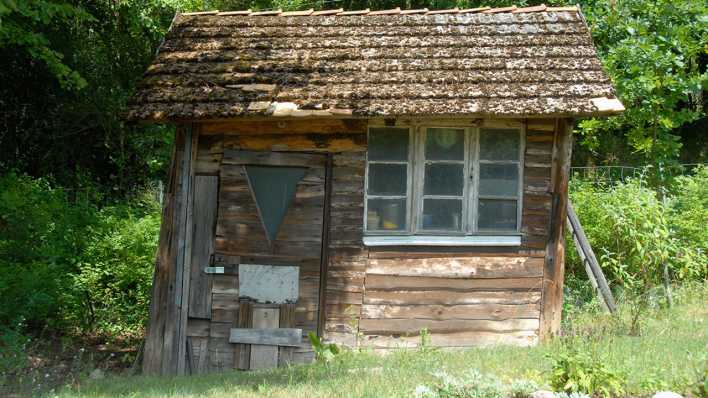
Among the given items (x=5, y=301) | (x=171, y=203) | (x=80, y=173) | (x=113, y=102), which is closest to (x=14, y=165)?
(x=80, y=173)

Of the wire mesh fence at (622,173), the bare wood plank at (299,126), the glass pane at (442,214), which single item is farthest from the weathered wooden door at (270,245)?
the wire mesh fence at (622,173)

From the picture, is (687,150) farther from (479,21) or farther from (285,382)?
(285,382)

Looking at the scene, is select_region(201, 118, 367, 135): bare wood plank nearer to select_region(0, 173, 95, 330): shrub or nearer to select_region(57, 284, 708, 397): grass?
select_region(57, 284, 708, 397): grass

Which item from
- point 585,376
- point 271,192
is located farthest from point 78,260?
point 585,376

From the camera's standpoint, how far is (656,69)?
475 inches

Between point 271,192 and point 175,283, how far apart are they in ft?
5.27

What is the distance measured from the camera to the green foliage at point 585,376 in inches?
236

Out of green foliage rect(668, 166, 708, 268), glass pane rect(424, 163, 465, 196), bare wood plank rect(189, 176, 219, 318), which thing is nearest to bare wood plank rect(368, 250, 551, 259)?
glass pane rect(424, 163, 465, 196)

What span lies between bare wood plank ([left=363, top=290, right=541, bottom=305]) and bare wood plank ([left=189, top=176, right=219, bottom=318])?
6.44ft

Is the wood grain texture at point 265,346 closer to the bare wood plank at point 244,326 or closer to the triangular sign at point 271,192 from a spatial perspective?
the bare wood plank at point 244,326

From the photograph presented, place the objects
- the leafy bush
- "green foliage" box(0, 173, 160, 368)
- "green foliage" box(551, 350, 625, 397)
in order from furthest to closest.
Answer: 1. the leafy bush
2. "green foliage" box(0, 173, 160, 368)
3. "green foliage" box(551, 350, 625, 397)

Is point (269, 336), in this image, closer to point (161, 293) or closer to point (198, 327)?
point (198, 327)

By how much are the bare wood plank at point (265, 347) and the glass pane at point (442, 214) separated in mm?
2146

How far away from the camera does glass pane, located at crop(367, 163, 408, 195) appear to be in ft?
30.8
